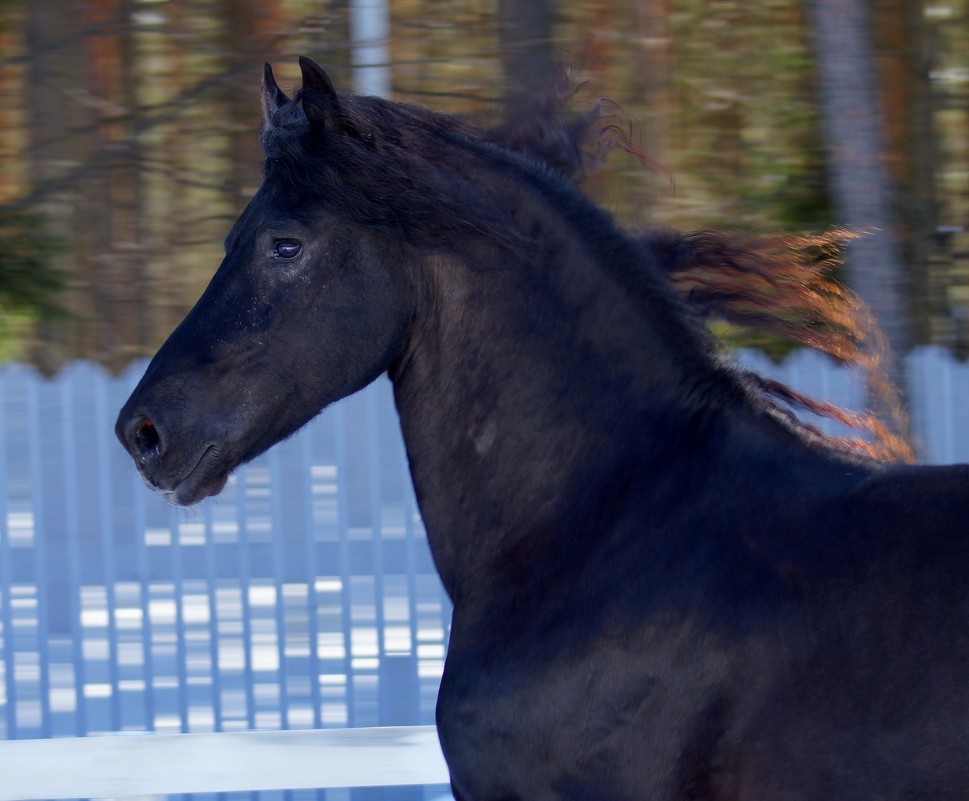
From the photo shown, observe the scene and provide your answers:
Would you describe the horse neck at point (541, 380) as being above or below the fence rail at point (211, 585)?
above

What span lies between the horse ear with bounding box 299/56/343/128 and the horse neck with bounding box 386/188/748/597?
352 millimetres

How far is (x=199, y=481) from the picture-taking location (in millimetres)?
2381

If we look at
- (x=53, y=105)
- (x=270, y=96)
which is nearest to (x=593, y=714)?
(x=270, y=96)

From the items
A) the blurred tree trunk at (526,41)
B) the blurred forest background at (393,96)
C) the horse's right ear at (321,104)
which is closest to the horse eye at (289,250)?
the horse's right ear at (321,104)

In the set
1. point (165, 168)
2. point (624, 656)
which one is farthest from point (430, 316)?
point (165, 168)

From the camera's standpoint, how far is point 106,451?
5.23m

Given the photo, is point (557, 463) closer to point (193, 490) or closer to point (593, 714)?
point (593, 714)

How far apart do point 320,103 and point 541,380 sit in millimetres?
717

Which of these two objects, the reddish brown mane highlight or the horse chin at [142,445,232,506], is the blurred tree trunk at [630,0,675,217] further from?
the horse chin at [142,445,232,506]

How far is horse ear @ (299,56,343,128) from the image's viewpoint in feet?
7.75

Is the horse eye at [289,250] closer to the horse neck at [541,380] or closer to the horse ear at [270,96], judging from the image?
the horse neck at [541,380]

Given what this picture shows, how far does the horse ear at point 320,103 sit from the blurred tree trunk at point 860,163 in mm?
2521

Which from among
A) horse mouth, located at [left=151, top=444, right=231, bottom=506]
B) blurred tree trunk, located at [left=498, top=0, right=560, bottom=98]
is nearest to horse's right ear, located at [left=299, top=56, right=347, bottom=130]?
horse mouth, located at [left=151, top=444, right=231, bottom=506]

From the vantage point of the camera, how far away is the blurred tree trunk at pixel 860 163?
429cm
